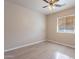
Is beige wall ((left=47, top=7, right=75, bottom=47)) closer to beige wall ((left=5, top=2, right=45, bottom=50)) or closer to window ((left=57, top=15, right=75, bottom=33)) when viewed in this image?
window ((left=57, top=15, right=75, bottom=33))

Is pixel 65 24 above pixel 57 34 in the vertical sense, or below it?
above

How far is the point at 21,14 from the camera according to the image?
16.3 feet

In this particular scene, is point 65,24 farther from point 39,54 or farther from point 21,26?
point 39,54

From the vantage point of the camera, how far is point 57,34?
638 centimetres

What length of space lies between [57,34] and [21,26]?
279 centimetres

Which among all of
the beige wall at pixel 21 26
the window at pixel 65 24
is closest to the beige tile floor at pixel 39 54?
the beige wall at pixel 21 26

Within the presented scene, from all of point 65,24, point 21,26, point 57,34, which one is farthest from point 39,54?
point 65,24

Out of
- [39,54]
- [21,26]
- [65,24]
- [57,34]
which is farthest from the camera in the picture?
[57,34]

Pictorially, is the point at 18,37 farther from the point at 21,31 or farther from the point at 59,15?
the point at 59,15

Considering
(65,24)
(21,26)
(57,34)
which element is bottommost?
(57,34)

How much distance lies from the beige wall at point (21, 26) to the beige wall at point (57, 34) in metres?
0.75

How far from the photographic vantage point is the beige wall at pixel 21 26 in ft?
13.9

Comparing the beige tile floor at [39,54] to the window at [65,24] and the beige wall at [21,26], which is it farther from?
the window at [65,24]

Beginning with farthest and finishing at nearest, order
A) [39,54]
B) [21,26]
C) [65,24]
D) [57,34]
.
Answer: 1. [57,34]
2. [65,24]
3. [21,26]
4. [39,54]
